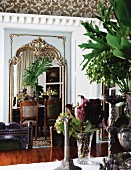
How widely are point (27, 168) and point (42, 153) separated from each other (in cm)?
50

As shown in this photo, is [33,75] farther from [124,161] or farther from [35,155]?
[124,161]

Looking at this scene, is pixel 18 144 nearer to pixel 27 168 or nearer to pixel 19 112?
pixel 27 168

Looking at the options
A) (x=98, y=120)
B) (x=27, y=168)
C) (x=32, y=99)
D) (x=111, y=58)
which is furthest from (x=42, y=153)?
(x=32, y=99)

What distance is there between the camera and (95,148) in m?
2.52

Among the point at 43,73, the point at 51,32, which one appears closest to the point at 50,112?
the point at 43,73

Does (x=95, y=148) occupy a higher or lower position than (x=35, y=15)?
lower

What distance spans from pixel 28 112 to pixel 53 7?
1349mm

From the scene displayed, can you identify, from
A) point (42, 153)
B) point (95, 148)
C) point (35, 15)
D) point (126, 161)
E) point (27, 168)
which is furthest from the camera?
point (35, 15)

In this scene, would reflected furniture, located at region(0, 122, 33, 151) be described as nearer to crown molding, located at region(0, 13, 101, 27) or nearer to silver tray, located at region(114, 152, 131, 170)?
silver tray, located at region(114, 152, 131, 170)

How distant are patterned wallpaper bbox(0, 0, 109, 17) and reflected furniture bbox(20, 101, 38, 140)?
44.3 inches

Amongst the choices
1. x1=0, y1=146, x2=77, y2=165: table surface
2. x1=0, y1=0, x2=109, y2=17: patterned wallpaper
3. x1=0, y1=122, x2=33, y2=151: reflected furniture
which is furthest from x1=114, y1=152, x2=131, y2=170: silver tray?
x1=0, y1=0, x2=109, y2=17: patterned wallpaper

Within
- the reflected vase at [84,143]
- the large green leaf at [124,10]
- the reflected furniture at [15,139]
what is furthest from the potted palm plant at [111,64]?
the reflected furniture at [15,139]

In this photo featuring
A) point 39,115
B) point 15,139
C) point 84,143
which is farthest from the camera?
point 39,115

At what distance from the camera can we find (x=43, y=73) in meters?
4.02
